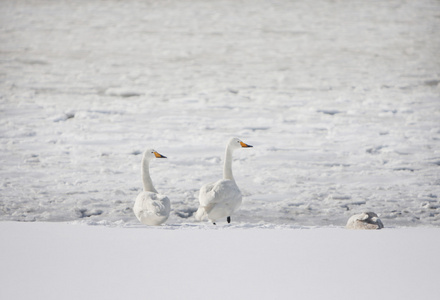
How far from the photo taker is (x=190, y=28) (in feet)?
62.9

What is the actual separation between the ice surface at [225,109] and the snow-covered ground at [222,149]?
1.6 inches

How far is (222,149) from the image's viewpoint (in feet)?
27.9

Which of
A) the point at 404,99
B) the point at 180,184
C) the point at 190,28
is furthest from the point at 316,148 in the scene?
the point at 190,28

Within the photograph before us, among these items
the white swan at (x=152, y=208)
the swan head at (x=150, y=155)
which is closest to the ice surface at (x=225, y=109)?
the white swan at (x=152, y=208)

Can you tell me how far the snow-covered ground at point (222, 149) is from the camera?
3.88 m

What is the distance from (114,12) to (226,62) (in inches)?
310

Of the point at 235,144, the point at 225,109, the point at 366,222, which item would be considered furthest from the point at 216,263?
the point at 225,109

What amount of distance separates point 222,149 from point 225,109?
8.49 ft

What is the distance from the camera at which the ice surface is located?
6.39 metres

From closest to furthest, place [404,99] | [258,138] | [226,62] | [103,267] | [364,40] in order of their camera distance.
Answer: [103,267]
[258,138]
[404,99]
[226,62]
[364,40]

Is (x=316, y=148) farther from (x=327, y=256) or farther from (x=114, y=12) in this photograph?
(x=114, y=12)

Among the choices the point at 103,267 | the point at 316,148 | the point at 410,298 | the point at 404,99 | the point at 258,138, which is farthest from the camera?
the point at 404,99

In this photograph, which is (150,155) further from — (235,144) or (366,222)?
(366,222)

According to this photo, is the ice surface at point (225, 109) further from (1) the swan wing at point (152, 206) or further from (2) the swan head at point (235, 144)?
(2) the swan head at point (235, 144)
